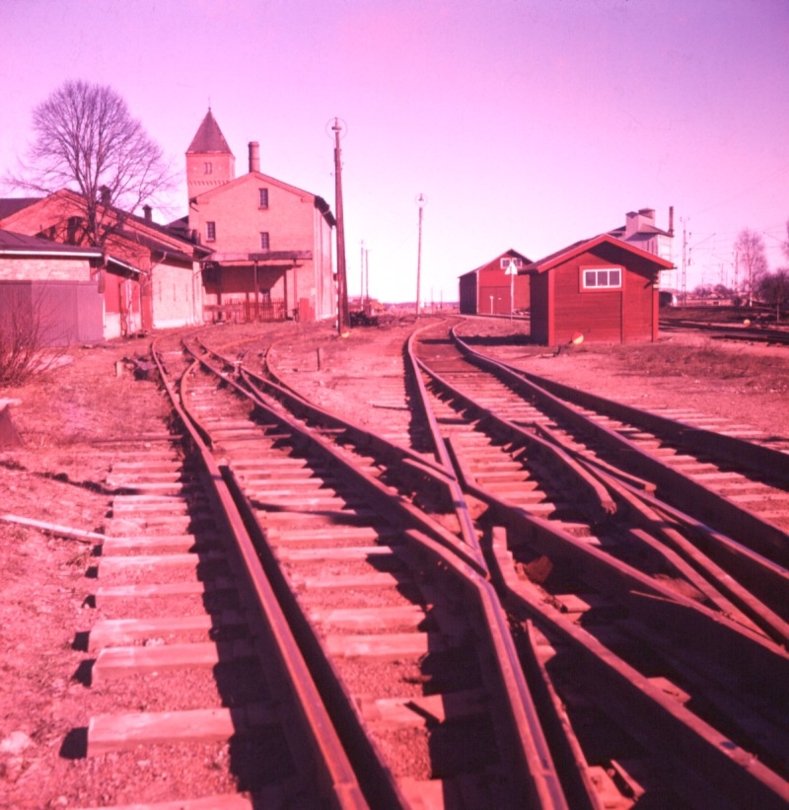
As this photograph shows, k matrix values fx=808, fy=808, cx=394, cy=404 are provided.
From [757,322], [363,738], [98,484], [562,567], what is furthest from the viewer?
[757,322]

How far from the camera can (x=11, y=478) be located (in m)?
7.06

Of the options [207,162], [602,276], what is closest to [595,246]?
[602,276]

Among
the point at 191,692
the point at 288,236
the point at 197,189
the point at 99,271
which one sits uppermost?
the point at 197,189

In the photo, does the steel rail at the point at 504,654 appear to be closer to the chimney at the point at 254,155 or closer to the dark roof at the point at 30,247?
the dark roof at the point at 30,247

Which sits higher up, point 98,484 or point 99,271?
point 99,271

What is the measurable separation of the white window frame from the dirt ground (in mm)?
2365

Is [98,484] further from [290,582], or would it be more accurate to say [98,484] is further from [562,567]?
[562,567]

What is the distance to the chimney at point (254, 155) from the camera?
6838 cm

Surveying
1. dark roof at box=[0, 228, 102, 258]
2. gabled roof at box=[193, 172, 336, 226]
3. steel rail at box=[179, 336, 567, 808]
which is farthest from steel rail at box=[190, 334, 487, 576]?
gabled roof at box=[193, 172, 336, 226]

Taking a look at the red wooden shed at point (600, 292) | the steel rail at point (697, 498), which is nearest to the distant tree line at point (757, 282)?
the red wooden shed at point (600, 292)

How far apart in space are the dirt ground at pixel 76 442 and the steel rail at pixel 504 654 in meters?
1.49

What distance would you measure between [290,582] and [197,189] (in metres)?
78.2

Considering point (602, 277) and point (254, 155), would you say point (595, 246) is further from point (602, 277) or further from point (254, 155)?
point (254, 155)

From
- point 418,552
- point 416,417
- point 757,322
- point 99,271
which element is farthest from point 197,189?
point 418,552
